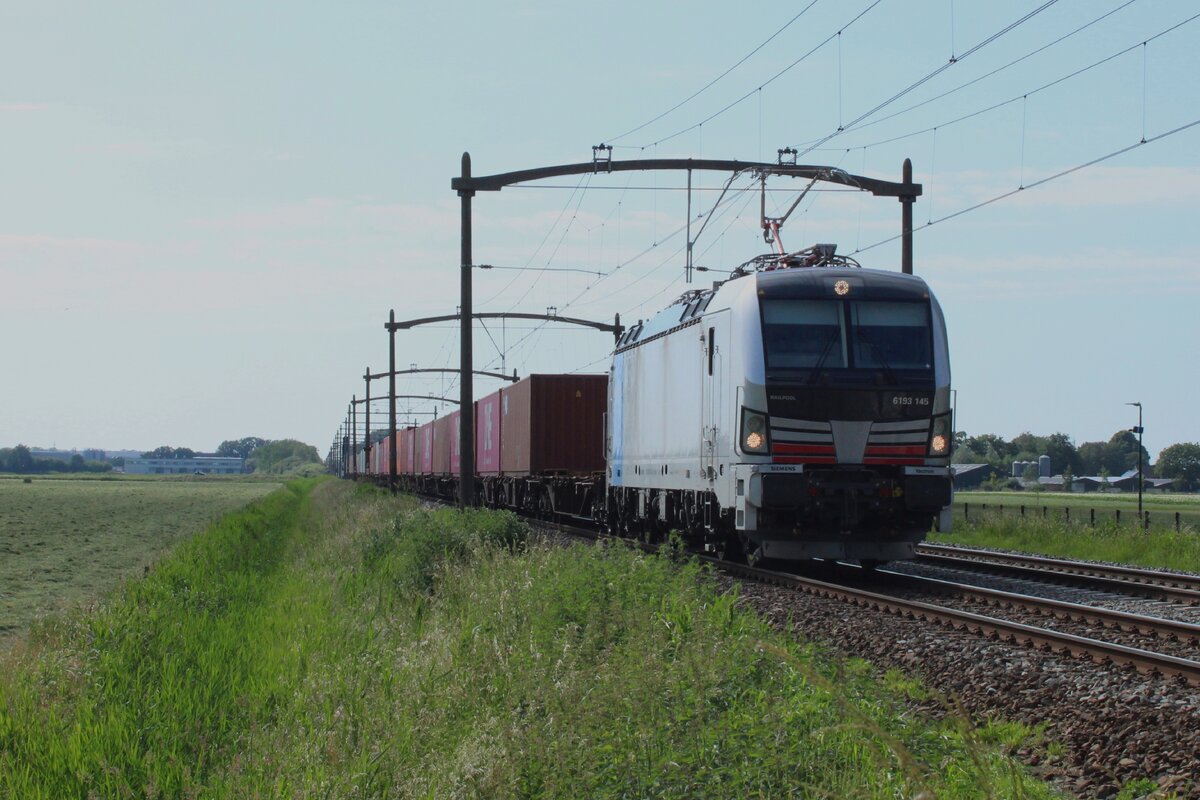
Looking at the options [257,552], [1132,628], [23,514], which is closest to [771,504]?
[1132,628]

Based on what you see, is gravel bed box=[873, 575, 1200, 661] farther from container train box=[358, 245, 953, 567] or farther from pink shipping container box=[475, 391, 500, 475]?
pink shipping container box=[475, 391, 500, 475]

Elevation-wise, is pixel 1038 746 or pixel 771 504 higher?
pixel 771 504

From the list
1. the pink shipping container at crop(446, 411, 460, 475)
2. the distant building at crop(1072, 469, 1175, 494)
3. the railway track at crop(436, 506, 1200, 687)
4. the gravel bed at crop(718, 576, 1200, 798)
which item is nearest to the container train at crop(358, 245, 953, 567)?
the railway track at crop(436, 506, 1200, 687)

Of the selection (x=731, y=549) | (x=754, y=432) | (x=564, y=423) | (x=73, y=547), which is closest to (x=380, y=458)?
(x=73, y=547)

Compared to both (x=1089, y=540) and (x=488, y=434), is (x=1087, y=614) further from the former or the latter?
(x=488, y=434)

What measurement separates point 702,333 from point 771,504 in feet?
10.1

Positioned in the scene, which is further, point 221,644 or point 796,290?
point 796,290

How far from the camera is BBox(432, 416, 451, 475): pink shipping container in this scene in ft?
153

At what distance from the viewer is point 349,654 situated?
32.6ft

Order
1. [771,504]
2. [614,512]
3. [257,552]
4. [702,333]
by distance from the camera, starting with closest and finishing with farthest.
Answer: [771,504], [702,333], [614,512], [257,552]

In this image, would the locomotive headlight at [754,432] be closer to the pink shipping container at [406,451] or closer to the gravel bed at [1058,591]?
the gravel bed at [1058,591]

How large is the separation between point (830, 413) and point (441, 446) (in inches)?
1395

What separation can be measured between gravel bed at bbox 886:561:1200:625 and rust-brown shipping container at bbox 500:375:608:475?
1253cm

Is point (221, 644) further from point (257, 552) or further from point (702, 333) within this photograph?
point (257, 552)
